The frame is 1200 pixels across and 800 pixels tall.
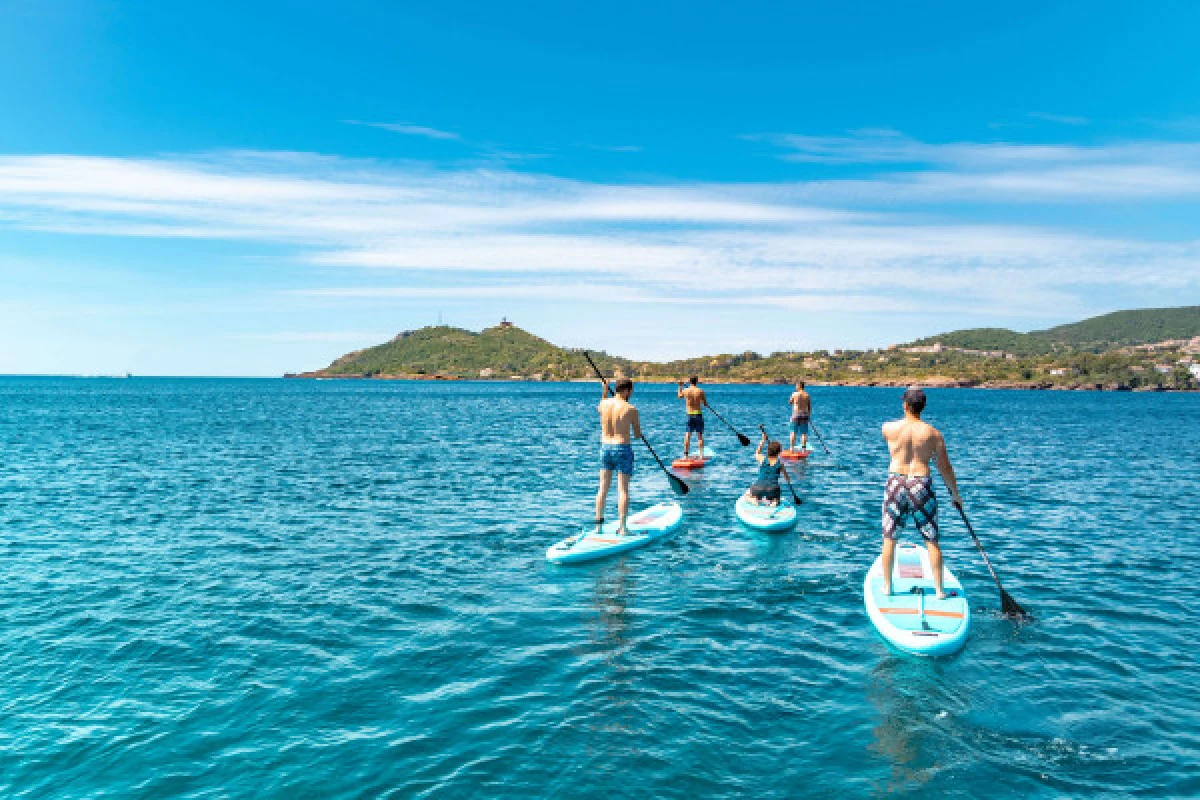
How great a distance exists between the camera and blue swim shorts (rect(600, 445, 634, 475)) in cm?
1644

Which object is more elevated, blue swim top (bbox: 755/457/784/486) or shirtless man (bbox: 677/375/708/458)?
shirtless man (bbox: 677/375/708/458)

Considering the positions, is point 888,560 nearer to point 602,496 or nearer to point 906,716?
point 906,716

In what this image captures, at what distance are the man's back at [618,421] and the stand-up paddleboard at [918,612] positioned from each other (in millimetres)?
5732

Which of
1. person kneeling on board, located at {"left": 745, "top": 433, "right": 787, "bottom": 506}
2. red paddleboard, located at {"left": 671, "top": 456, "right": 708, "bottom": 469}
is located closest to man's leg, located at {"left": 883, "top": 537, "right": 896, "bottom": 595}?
person kneeling on board, located at {"left": 745, "top": 433, "right": 787, "bottom": 506}

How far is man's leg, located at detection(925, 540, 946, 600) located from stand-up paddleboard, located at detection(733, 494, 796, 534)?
6610mm

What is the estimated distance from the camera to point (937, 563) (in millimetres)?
11773

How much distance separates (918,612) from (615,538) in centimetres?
711

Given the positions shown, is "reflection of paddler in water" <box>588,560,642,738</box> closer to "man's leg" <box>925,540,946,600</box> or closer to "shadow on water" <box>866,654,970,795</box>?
"shadow on water" <box>866,654,970,795</box>

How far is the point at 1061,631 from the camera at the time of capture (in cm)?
1198

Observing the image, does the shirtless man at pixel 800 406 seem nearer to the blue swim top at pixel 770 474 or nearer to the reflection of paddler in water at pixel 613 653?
the blue swim top at pixel 770 474

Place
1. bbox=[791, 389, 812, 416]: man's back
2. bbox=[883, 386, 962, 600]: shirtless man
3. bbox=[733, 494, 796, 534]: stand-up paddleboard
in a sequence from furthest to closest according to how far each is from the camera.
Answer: bbox=[791, 389, 812, 416]: man's back, bbox=[733, 494, 796, 534]: stand-up paddleboard, bbox=[883, 386, 962, 600]: shirtless man

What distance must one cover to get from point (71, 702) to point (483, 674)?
524cm

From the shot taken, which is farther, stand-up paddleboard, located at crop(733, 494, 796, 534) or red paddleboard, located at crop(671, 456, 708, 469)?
red paddleboard, located at crop(671, 456, 708, 469)

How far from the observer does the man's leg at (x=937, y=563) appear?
→ 38.0ft
